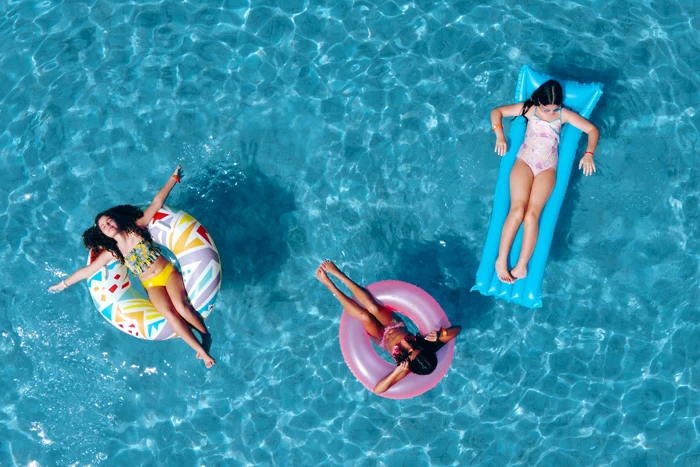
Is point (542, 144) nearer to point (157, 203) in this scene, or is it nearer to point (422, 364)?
point (422, 364)

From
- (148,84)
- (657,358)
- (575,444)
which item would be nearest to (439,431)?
(575,444)

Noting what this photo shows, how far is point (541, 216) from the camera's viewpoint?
6.41 metres

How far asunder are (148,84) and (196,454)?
3887mm

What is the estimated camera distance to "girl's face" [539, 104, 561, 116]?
6086 mm

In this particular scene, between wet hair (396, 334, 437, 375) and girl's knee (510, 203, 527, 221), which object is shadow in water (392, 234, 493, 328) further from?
wet hair (396, 334, 437, 375)

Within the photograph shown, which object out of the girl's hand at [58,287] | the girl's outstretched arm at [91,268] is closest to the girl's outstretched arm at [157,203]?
the girl's outstretched arm at [91,268]

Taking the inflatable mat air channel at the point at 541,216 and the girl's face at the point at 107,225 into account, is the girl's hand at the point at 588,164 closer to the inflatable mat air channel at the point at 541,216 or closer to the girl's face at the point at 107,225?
the inflatable mat air channel at the point at 541,216

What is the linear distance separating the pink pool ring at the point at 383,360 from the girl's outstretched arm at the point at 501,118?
161cm

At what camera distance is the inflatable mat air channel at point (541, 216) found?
6.37 metres

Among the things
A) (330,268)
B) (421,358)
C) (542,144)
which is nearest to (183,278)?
(330,268)

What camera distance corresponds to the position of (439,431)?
6668 mm

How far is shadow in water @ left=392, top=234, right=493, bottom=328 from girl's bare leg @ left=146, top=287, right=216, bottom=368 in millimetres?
2075

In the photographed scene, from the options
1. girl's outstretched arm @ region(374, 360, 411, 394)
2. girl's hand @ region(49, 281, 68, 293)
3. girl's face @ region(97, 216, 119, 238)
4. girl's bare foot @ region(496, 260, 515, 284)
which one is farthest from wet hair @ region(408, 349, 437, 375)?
girl's hand @ region(49, 281, 68, 293)

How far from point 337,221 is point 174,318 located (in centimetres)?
189
